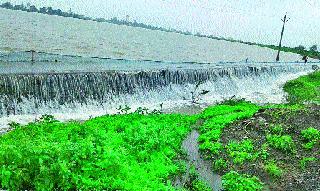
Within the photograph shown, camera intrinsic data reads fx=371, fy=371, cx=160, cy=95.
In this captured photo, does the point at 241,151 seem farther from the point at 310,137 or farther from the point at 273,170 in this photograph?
the point at 310,137

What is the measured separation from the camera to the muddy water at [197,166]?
10.9 metres

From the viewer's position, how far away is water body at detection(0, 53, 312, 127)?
16609 mm

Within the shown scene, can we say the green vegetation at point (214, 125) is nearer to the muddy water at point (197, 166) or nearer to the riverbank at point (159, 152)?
the riverbank at point (159, 152)

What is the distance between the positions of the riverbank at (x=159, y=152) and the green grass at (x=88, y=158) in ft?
0.07

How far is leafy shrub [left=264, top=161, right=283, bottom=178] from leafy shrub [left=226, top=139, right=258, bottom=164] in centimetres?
76

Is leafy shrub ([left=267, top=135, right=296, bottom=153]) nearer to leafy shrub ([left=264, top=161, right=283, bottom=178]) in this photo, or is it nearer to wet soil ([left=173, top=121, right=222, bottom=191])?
leafy shrub ([left=264, top=161, right=283, bottom=178])

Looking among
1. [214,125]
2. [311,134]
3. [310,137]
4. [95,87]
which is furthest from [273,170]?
[95,87]

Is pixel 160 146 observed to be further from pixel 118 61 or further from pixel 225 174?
pixel 118 61

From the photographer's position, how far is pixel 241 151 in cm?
1317

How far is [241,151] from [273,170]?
5.98 feet

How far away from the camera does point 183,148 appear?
13.9 meters

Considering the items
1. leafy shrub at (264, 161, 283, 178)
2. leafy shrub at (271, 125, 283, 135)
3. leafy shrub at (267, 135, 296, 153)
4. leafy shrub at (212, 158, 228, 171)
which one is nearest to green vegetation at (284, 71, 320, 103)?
leafy shrub at (271, 125, 283, 135)

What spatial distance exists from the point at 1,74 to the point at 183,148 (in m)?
8.95

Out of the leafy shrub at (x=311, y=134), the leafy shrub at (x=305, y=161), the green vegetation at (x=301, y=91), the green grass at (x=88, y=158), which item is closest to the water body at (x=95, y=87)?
the green vegetation at (x=301, y=91)
